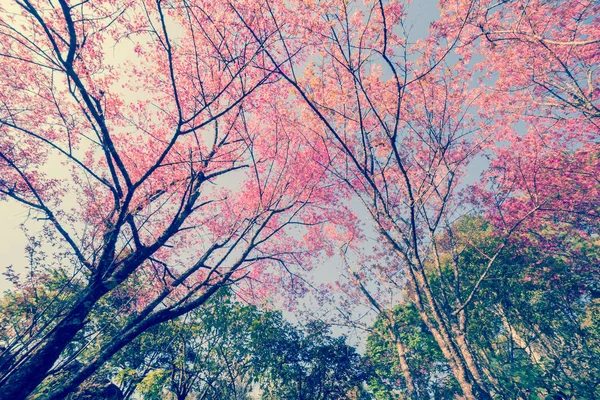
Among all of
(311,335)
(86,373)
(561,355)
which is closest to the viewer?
(86,373)

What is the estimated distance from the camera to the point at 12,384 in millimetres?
4758

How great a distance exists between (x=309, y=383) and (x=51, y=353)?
789cm

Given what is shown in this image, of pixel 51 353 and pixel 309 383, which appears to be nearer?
pixel 51 353

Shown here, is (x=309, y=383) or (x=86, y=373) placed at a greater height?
(x=309, y=383)

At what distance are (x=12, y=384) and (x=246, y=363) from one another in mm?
6484

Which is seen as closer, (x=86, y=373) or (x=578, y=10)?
(x=86, y=373)

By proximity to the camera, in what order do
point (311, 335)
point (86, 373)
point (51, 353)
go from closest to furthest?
point (86, 373), point (51, 353), point (311, 335)

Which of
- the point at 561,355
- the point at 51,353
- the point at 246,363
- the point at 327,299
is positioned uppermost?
the point at 327,299

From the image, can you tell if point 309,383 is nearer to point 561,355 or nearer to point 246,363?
point 246,363

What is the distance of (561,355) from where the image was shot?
11.7 m

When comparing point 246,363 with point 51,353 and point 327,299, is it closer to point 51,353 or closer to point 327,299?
point 327,299

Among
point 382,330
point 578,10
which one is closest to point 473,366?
point 382,330

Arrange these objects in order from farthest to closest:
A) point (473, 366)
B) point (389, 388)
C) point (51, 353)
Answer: point (389, 388) < point (473, 366) < point (51, 353)

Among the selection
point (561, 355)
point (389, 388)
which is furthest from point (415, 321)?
point (561, 355)
